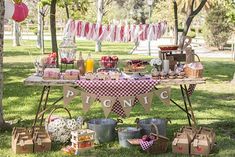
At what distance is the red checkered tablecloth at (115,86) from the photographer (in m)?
6.05

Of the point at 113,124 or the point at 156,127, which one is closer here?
the point at 156,127

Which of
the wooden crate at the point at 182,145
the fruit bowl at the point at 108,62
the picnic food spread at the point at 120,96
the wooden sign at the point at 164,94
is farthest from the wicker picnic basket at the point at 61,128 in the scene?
the wooden crate at the point at 182,145

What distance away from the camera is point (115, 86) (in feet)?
19.9

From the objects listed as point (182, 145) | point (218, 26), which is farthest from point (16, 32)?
point (182, 145)

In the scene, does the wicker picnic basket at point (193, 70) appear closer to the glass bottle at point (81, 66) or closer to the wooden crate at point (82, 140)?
the glass bottle at point (81, 66)

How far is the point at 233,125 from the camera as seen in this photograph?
25.4ft

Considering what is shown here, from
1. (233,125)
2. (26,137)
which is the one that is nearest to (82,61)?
(26,137)

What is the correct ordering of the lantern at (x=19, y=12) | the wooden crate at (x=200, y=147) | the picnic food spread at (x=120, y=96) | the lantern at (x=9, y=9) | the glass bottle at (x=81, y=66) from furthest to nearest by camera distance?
the lantern at (x=19, y=12), the lantern at (x=9, y=9), the glass bottle at (x=81, y=66), the picnic food spread at (x=120, y=96), the wooden crate at (x=200, y=147)

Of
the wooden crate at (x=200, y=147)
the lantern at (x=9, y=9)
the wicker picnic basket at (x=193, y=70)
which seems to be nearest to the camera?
the wooden crate at (x=200, y=147)

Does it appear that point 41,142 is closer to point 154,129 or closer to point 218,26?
point 154,129

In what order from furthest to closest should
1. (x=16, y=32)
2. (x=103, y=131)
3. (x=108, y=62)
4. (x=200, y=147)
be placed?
(x=16, y=32)
(x=108, y=62)
(x=103, y=131)
(x=200, y=147)

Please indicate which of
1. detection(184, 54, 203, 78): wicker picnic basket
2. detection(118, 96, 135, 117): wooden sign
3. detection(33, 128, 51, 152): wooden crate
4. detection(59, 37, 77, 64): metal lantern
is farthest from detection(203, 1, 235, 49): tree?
detection(33, 128, 51, 152): wooden crate

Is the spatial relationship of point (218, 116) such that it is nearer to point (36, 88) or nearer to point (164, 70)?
point (164, 70)

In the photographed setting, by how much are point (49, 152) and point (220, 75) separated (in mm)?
10564
